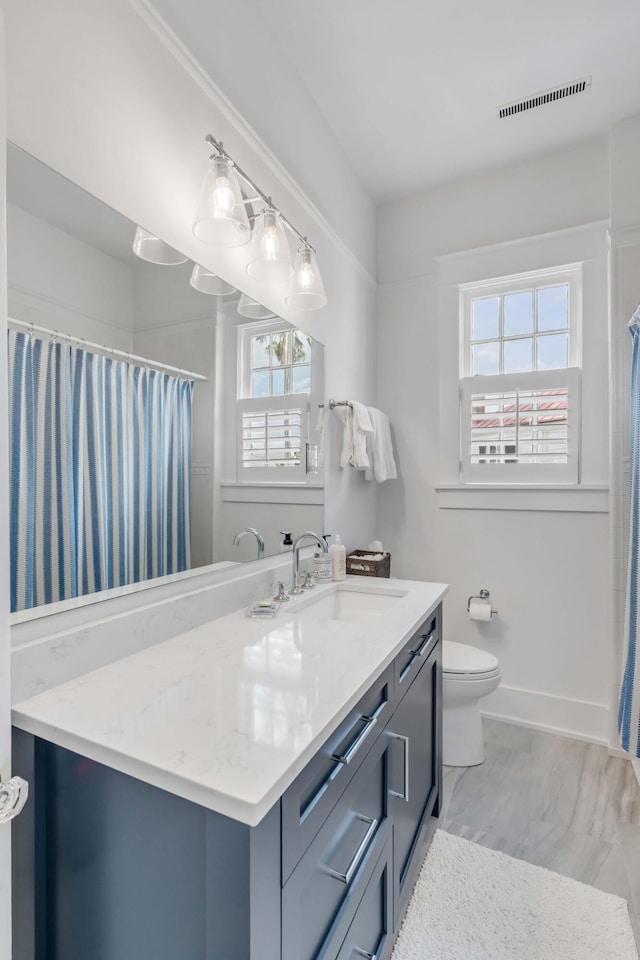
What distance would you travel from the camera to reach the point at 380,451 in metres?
2.50

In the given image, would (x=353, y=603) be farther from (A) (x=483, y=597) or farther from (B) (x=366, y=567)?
(A) (x=483, y=597)

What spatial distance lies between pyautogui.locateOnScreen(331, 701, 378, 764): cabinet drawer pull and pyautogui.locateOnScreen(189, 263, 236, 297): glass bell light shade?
4.06ft

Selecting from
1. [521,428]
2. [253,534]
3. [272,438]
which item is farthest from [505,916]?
[521,428]

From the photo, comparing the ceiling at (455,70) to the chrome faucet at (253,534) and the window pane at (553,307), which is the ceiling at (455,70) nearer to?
the window pane at (553,307)

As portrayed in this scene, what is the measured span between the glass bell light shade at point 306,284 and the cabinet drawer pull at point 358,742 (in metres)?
1.44

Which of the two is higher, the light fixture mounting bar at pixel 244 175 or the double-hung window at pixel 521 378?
the light fixture mounting bar at pixel 244 175

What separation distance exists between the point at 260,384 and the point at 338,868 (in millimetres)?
1358

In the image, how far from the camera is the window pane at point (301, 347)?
1.92 meters

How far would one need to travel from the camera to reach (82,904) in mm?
861

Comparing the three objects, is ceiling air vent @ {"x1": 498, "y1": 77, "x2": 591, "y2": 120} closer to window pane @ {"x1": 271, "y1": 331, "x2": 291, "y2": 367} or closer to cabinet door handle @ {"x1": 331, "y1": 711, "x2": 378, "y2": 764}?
window pane @ {"x1": 271, "y1": 331, "x2": 291, "y2": 367}

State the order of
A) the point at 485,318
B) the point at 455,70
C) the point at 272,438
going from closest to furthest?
the point at 272,438
the point at 455,70
the point at 485,318

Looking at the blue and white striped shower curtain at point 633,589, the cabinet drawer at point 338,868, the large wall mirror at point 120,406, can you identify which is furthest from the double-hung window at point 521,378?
the cabinet drawer at point 338,868

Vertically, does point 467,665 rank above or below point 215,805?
below

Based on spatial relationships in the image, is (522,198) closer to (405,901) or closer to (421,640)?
(421,640)
